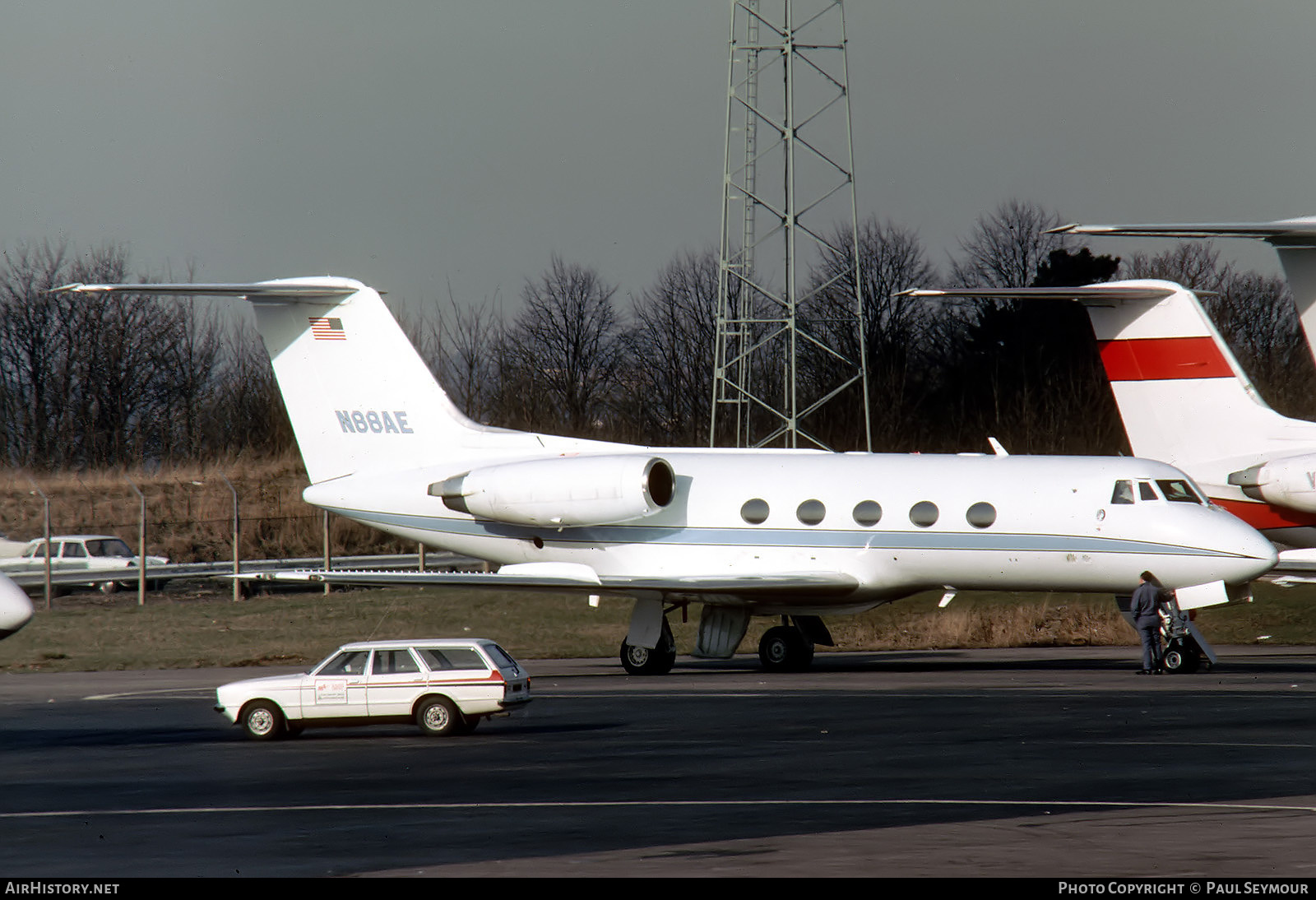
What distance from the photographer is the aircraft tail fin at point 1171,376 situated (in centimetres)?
2753

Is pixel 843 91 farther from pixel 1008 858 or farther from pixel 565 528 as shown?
pixel 1008 858

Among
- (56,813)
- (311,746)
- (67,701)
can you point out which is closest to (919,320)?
(67,701)

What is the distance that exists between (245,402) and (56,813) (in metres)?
61.6

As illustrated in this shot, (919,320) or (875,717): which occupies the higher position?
(919,320)

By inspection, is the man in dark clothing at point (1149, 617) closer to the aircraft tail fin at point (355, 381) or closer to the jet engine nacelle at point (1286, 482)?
the jet engine nacelle at point (1286, 482)

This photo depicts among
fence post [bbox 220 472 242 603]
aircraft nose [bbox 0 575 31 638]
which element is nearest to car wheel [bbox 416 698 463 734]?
aircraft nose [bbox 0 575 31 638]

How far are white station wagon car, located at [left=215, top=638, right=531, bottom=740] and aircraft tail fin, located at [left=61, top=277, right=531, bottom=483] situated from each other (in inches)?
438

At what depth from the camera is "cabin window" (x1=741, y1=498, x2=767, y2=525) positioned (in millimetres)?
26250

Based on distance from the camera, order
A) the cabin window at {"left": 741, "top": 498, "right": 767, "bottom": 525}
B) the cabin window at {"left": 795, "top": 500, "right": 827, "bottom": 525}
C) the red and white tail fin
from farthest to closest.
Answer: the red and white tail fin, the cabin window at {"left": 741, "top": 498, "right": 767, "bottom": 525}, the cabin window at {"left": 795, "top": 500, "right": 827, "bottom": 525}

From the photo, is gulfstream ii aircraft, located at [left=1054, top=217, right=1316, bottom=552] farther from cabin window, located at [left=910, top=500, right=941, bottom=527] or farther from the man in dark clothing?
cabin window, located at [left=910, top=500, right=941, bottom=527]

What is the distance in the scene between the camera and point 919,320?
234 feet

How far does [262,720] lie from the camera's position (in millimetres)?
17922

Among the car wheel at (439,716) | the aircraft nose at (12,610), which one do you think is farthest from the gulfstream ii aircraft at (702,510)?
the aircraft nose at (12,610)
